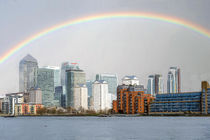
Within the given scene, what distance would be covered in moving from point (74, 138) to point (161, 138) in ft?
62.7

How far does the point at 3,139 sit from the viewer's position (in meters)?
86.7

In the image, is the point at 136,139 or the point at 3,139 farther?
the point at 3,139

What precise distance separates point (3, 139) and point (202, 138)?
44027mm

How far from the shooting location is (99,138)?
83.1 metres

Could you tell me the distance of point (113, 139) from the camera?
266 ft

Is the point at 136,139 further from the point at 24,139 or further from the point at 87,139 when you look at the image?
the point at 24,139

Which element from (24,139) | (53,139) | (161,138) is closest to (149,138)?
(161,138)

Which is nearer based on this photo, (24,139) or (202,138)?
(202,138)

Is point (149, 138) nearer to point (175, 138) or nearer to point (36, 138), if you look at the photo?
point (175, 138)

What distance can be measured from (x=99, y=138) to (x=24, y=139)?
1706 cm

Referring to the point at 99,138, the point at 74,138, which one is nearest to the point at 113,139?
the point at 99,138

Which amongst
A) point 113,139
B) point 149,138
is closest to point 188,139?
point 149,138

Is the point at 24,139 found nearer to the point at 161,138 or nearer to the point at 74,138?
the point at 74,138

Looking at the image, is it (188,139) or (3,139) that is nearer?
(188,139)
